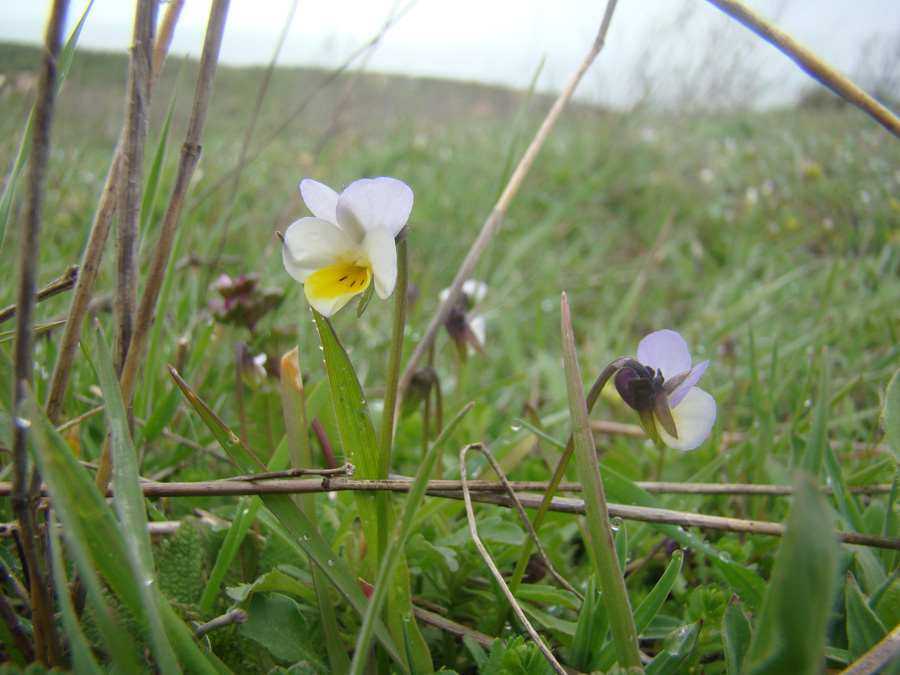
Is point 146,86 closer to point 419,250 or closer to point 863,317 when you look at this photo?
point 863,317

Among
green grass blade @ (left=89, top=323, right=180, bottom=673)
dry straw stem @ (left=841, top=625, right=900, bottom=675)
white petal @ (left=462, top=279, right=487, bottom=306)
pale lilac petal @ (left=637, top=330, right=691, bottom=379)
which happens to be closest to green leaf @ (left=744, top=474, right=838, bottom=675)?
dry straw stem @ (left=841, top=625, right=900, bottom=675)

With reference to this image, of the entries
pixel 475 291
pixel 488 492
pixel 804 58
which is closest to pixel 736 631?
pixel 488 492

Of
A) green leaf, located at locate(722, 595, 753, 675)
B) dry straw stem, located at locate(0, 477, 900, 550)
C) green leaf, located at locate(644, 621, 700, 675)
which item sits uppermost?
dry straw stem, located at locate(0, 477, 900, 550)

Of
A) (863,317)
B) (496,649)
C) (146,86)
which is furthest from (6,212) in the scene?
(863,317)

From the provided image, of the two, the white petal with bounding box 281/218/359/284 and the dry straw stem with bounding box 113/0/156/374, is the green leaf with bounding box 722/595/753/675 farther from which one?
the dry straw stem with bounding box 113/0/156/374

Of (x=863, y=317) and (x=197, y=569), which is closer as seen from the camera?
(x=197, y=569)
